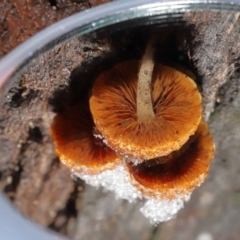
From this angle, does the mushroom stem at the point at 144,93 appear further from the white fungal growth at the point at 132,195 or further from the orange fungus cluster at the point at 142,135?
the white fungal growth at the point at 132,195

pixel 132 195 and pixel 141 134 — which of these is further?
pixel 132 195

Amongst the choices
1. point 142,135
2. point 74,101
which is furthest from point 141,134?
point 74,101

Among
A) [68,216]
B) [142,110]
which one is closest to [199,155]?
[142,110]

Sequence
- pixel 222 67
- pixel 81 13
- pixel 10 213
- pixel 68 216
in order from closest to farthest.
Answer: pixel 10 213 → pixel 81 13 → pixel 222 67 → pixel 68 216

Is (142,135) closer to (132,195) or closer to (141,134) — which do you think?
(141,134)

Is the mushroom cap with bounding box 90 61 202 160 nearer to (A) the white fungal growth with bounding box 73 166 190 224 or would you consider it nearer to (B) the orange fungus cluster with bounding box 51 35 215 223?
(B) the orange fungus cluster with bounding box 51 35 215 223

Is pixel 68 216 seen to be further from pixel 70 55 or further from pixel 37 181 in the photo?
pixel 70 55

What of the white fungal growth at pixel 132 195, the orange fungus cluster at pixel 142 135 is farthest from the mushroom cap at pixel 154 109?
the white fungal growth at pixel 132 195
